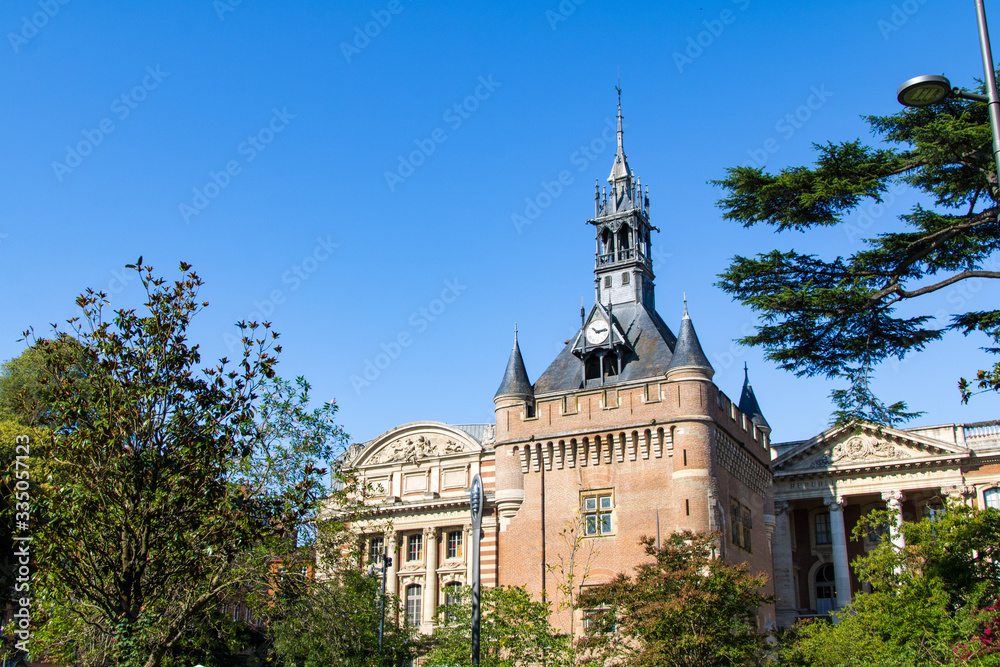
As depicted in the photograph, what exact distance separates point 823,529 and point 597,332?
2112 centimetres

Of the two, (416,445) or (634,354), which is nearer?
(634,354)

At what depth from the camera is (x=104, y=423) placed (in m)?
14.8

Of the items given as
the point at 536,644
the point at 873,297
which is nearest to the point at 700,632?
the point at 536,644

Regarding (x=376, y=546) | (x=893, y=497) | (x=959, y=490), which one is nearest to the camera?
(x=959, y=490)

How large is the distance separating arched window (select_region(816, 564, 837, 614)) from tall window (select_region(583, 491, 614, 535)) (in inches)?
868

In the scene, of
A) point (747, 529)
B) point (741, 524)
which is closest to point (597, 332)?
point (741, 524)

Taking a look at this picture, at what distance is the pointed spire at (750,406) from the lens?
158 feet

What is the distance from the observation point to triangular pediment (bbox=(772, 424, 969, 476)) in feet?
149

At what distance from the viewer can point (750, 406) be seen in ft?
161

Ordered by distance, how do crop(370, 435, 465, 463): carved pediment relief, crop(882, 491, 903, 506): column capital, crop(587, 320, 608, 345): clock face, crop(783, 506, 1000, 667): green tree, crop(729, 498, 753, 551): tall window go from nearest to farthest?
crop(783, 506, 1000, 667): green tree → crop(729, 498, 753, 551): tall window → crop(587, 320, 608, 345): clock face → crop(882, 491, 903, 506): column capital → crop(370, 435, 465, 463): carved pediment relief

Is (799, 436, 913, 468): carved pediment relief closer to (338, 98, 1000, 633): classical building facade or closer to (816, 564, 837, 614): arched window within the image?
Answer: (338, 98, 1000, 633): classical building facade

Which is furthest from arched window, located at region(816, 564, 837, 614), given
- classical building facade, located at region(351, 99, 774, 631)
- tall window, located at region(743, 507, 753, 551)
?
tall window, located at region(743, 507, 753, 551)

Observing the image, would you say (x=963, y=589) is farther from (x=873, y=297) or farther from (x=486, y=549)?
(x=486, y=549)

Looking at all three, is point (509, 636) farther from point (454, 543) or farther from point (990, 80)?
point (990, 80)
